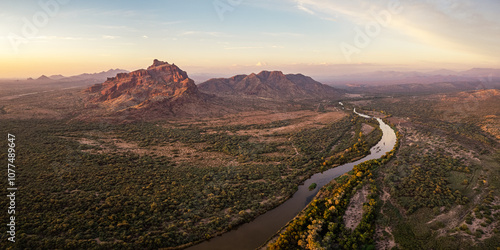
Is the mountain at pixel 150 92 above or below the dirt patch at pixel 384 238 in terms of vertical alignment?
above

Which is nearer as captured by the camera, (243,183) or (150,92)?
(243,183)

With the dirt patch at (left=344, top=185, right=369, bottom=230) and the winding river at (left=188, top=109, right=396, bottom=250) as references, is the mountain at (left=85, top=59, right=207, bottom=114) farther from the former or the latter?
the dirt patch at (left=344, top=185, right=369, bottom=230)

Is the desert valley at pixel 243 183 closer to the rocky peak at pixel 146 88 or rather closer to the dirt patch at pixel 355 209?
the dirt patch at pixel 355 209

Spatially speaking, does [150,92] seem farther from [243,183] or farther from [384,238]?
[384,238]

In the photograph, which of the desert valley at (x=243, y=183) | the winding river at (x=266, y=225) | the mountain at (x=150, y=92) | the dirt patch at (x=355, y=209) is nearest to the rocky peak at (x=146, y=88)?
the mountain at (x=150, y=92)

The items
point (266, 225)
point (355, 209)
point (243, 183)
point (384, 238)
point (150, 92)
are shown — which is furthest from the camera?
point (150, 92)

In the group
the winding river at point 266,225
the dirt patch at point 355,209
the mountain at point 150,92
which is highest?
the mountain at point 150,92

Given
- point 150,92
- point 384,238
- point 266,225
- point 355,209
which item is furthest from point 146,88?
point 384,238
